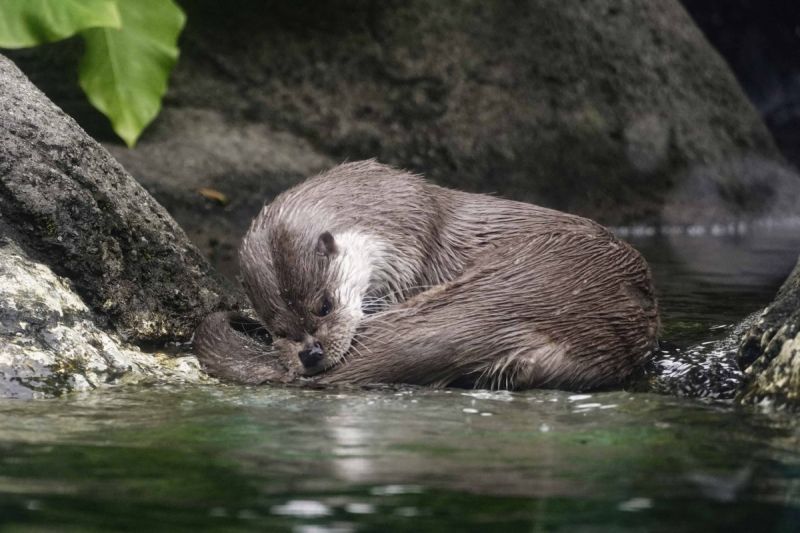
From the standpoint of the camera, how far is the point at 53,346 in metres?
3.30

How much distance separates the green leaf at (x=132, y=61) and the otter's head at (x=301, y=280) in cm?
116

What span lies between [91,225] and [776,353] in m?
2.00

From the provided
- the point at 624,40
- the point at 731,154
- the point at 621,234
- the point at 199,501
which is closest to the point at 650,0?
the point at 624,40

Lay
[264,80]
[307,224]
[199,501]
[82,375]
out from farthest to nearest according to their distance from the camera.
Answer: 1. [264,80]
2. [307,224]
3. [82,375]
4. [199,501]

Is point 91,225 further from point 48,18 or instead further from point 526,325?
point 526,325

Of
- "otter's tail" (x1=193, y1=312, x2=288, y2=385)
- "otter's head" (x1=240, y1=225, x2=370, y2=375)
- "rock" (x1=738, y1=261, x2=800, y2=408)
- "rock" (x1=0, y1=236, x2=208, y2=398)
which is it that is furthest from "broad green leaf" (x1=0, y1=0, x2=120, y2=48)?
"rock" (x1=738, y1=261, x2=800, y2=408)

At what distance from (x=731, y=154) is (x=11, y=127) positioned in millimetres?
6076

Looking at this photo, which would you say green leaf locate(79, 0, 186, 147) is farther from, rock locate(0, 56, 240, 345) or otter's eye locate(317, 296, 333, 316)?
otter's eye locate(317, 296, 333, 316)

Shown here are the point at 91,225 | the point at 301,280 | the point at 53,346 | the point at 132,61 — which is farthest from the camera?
the point at 132,61

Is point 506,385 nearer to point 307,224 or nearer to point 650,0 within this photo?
point 307,224

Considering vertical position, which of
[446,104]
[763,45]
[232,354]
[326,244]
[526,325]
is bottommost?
[232,354]

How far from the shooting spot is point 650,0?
8539 millimetres

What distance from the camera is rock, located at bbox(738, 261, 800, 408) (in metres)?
2.93

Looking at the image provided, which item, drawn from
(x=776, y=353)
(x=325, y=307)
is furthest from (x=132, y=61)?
(x=776, y=353)
